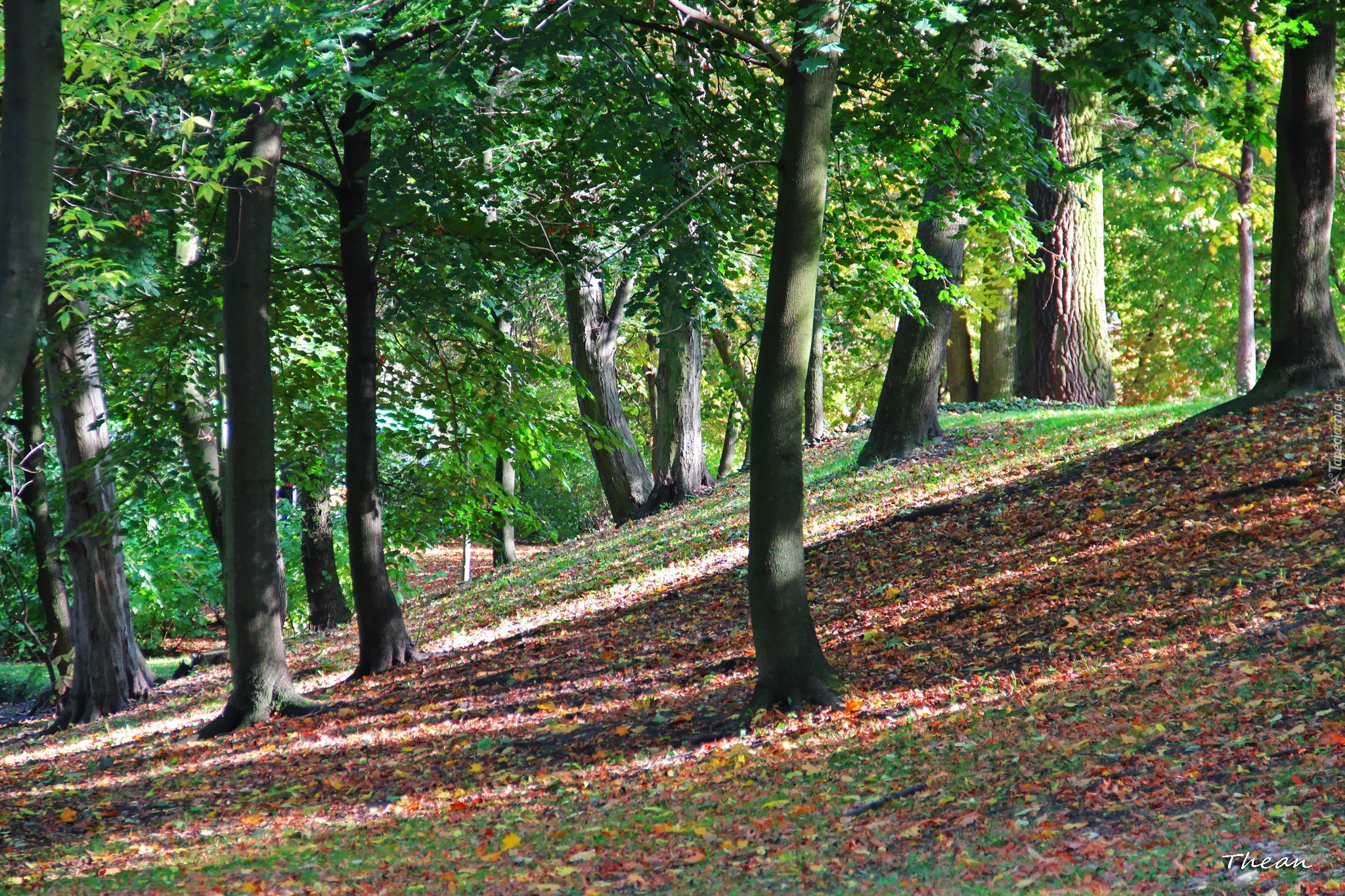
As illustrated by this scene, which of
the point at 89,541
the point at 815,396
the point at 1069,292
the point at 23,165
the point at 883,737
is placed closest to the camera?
the point at 23,165

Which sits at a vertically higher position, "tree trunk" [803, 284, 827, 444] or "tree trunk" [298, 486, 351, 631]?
"tree trunk" [803, 284, 827, 444]

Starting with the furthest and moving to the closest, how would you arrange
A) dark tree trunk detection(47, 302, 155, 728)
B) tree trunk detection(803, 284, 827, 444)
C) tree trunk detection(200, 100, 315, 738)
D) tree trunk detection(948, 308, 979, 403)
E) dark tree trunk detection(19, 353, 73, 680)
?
1. tree trunk detection(948, 308, 979, 403)
2. tree trunk detection(803, 284, 827, 444)
3. dark tree trunk detection(19, 353, 73, 680)
4. dark tree trunk detection(47, 302, 155, 728)
5. tree trunk detection(200, 100, 315, 738)

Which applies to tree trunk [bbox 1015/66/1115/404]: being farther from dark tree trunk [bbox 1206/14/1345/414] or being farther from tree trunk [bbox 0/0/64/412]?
tree trunk [bbox 0/0/64/412]

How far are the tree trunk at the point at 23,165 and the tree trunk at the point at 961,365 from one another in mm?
20260

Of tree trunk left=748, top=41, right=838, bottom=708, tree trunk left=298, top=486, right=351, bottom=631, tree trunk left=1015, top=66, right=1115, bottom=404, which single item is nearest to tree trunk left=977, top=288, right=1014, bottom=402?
tree trunk left=1015, top=66, right=1115, bottom=404

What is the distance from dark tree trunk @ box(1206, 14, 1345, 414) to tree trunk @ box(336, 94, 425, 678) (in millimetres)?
8132

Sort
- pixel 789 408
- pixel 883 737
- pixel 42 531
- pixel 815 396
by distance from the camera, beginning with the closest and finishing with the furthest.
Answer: pixel 883 737, pixel 789 408, pixel 42 531, pixel 815 396

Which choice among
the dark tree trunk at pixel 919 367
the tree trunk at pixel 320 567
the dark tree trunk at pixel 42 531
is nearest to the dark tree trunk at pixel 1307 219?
the dark tree trunk at pixel 919 367

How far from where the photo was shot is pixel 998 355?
2027 cm

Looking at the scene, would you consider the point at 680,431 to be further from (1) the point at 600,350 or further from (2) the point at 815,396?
(2) the point at 815,396

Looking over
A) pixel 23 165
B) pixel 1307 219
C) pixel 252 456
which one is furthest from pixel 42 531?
pixel 1307 219

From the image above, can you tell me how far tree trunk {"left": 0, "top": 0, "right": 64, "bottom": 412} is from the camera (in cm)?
396

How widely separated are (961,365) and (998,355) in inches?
114

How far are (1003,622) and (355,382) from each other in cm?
624
